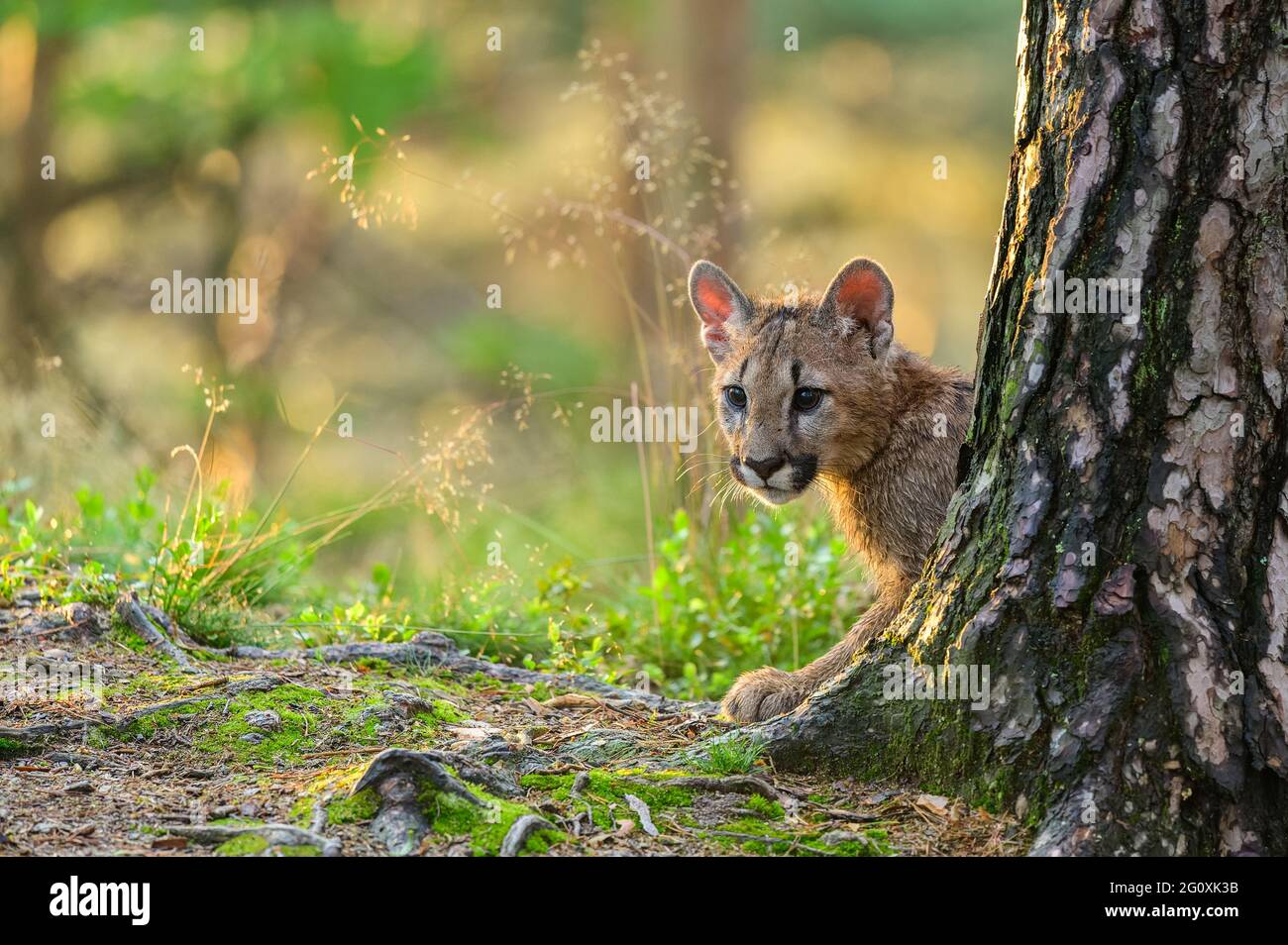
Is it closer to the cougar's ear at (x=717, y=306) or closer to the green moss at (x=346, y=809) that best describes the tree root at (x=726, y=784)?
the green moss at (x=346, y=809)

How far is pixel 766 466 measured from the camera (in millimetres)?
4766

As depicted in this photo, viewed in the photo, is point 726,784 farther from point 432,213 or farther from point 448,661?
point 432,213

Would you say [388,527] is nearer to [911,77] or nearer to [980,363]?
[980,363]

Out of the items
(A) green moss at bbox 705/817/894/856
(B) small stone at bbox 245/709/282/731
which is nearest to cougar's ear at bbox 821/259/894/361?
(A) green moss at bbox 705/817/894/856

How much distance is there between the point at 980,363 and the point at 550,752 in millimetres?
1745

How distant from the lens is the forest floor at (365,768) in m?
3.32

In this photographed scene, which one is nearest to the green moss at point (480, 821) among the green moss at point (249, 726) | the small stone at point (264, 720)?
the green moss at point (249, 726)

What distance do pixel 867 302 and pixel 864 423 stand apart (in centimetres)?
46

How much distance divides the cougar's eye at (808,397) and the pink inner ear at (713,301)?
0.64m

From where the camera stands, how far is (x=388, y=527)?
9914 mm

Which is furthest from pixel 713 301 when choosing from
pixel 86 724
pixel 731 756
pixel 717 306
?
pixel 86 724

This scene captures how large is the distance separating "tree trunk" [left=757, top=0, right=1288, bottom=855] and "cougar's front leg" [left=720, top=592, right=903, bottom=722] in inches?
37.5
